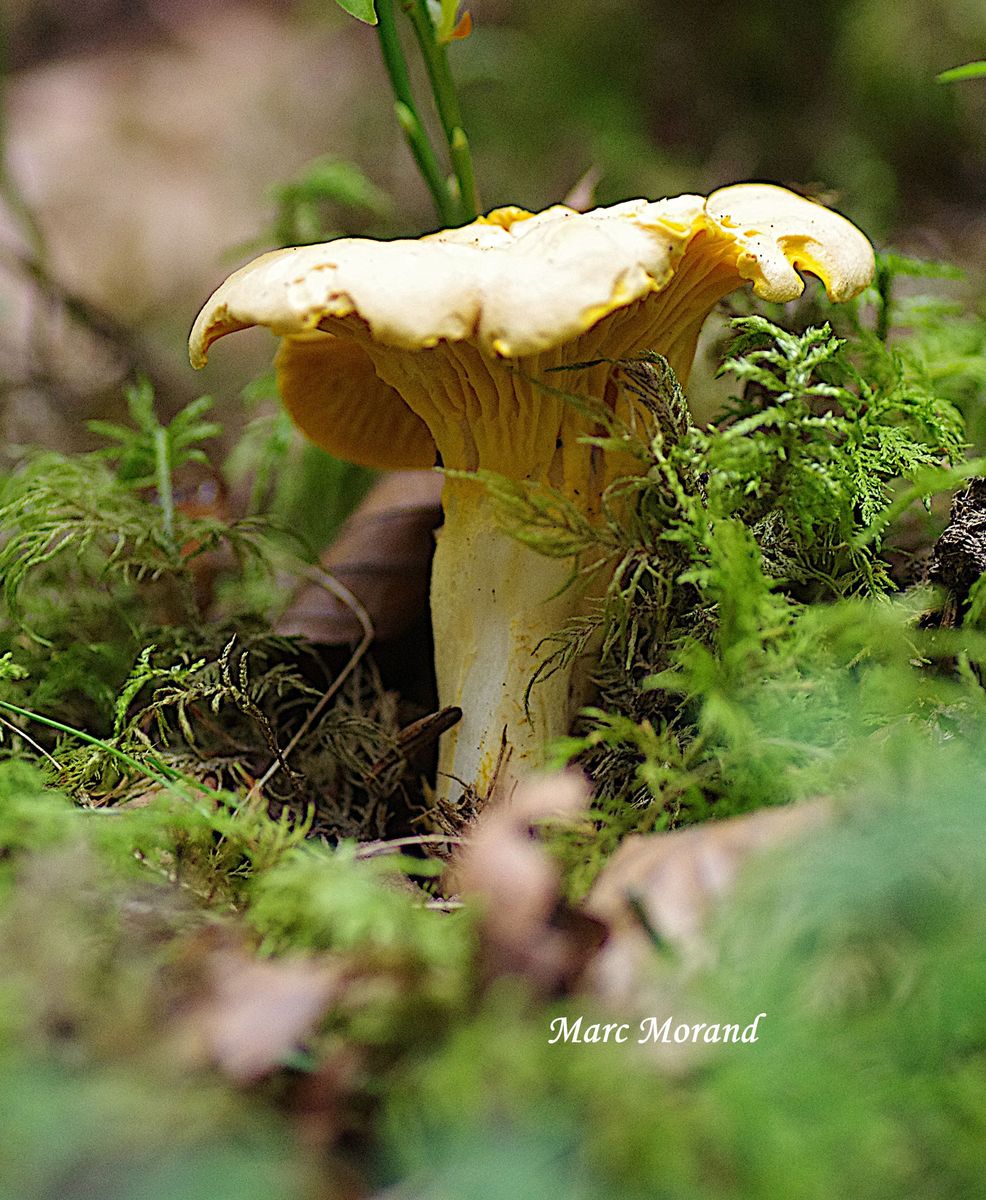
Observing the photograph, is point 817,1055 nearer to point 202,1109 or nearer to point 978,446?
point 202,1109

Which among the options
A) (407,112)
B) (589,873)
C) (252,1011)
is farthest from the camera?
(407,112)

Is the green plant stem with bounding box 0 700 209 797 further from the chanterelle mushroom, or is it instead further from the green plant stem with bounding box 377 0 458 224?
the green plant stem with bounding box 377 0 458 224

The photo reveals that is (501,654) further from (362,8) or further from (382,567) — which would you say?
(362,8)

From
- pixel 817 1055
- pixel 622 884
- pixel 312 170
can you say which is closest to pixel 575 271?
pixel 622 884

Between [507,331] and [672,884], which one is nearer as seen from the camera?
[672,884]

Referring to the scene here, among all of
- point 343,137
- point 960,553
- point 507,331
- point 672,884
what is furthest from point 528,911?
point 343,137

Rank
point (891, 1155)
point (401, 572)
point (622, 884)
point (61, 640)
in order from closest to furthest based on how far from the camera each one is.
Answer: point (891, 1155), point (622, 884), point (61, 640), point (401, 572)

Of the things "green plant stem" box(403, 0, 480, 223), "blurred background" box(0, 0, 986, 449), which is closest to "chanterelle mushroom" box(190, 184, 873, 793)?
"green plant stem" box(403, 0, 480, 223)
